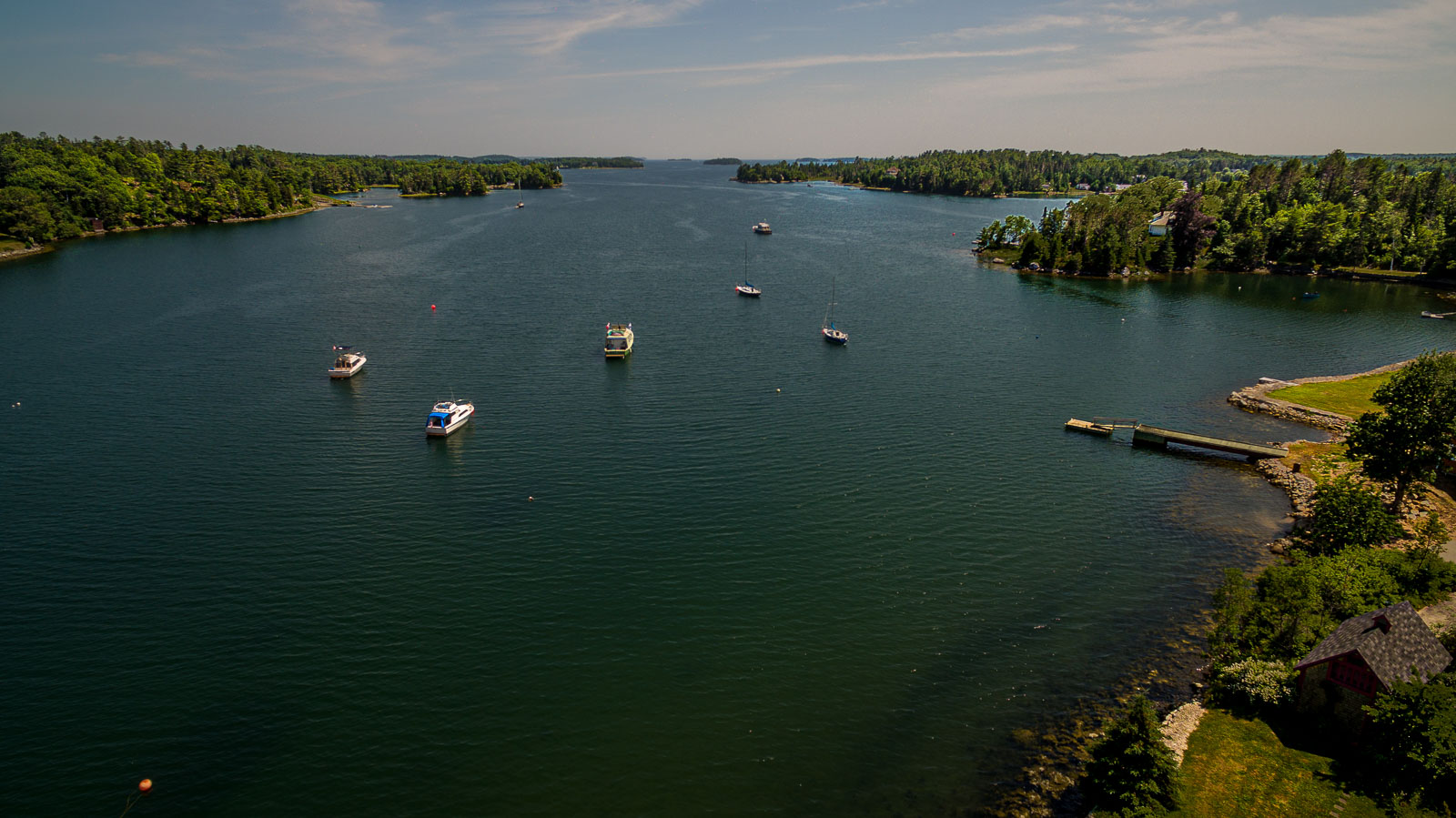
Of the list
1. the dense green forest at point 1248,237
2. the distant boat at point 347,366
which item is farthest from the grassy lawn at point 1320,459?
the dense green forest at point 1248,237

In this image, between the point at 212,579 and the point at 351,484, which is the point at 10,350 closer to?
the point at 351,484

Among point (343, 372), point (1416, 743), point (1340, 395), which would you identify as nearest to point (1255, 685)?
point (1416, 743)

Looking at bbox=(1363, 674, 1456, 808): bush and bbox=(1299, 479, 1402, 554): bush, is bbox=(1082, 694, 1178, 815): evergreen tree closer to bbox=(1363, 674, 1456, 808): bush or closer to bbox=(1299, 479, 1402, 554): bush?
bbox=(1363, 674, 1456, 808): bush

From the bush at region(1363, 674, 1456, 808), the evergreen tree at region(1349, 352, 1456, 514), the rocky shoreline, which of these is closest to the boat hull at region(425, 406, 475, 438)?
the rocky shoreline

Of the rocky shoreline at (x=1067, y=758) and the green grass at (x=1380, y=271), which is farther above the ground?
the green grass at (x=1380, y=271)

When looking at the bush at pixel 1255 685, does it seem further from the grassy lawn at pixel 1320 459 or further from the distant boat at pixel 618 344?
the distant boat at pixel 618 344

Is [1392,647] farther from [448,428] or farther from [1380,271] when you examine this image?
[1380,271]

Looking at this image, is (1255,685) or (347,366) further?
(347,366)
